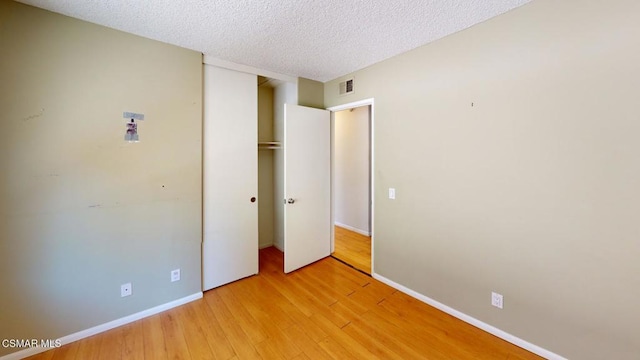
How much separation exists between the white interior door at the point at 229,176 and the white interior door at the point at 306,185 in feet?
1.32

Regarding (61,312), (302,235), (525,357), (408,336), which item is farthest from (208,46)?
(525,357)

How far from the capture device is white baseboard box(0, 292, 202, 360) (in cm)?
164

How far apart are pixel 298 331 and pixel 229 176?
168 centimetres

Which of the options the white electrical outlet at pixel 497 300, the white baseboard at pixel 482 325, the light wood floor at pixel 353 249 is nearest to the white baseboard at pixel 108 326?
the light wood floor at pixel 353 249

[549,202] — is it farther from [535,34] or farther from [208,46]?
[208,46]

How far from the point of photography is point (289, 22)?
5.98 ft

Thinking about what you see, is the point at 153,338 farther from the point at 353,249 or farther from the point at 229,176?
the point at 353,249

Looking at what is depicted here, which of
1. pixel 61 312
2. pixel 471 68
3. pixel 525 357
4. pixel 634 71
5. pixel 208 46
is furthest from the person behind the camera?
pixel 208 46

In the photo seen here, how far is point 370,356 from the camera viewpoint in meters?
1.68

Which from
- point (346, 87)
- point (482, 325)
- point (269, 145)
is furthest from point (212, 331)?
point (346, 87)

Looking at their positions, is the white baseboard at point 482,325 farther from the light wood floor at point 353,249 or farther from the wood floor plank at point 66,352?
the wood floor plank at point 66,352

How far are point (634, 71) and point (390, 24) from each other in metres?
1.45

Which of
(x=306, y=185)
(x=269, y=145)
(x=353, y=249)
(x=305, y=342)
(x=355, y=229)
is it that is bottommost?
(x=305, y=342)

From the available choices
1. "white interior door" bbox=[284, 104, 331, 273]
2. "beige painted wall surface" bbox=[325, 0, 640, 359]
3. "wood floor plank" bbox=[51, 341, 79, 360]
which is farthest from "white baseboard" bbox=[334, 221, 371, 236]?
"wood floor plank" bbox=[51, 341, 79, 360]
